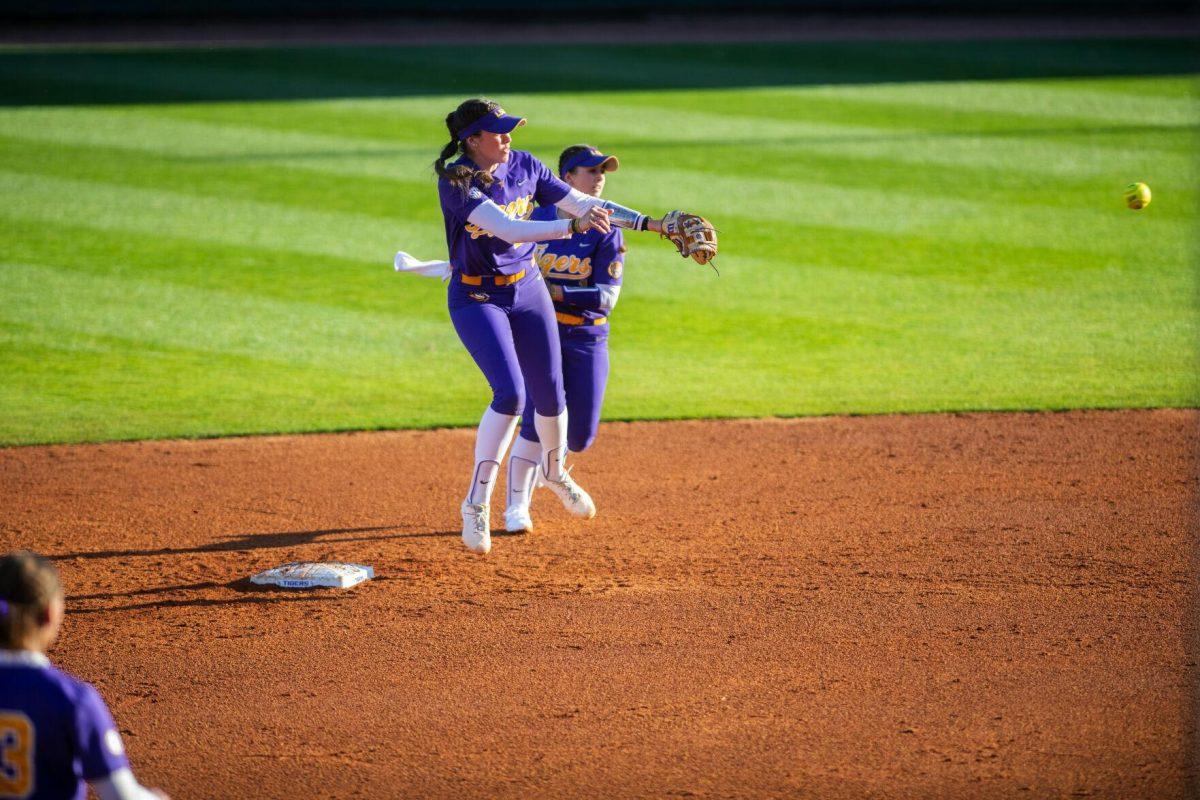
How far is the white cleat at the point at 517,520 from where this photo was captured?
6660 mm

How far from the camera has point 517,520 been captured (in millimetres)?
6668

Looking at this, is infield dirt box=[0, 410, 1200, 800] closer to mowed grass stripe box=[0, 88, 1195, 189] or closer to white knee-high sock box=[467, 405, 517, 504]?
white knee-high sock box=[467, 405, 517, 504]

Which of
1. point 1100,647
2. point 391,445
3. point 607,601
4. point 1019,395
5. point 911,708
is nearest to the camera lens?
point 911,708

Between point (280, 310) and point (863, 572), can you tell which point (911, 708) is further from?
point (280, 310)

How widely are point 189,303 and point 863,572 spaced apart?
6.84 m

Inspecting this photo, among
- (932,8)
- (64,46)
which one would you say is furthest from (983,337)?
(64,46)

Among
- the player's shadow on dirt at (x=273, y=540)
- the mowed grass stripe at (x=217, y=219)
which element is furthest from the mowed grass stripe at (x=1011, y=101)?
the player's shadow on dirt at (x=273, y=540)

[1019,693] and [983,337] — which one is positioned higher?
[983,337]

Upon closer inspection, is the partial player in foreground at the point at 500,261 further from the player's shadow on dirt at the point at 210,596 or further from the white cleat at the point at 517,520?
the player's shadow on dirt at the point at 210,596

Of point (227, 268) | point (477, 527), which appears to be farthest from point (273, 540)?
point (227, 268)

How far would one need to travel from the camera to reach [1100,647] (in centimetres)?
518

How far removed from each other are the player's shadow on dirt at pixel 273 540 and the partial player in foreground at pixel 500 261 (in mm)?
446

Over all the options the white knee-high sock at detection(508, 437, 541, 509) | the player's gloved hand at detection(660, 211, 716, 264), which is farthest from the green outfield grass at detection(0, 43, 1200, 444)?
the player's gloved hand at detection(660, 211, 716, 264)

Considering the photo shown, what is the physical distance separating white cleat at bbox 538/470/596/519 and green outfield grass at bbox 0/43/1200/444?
2122mm
